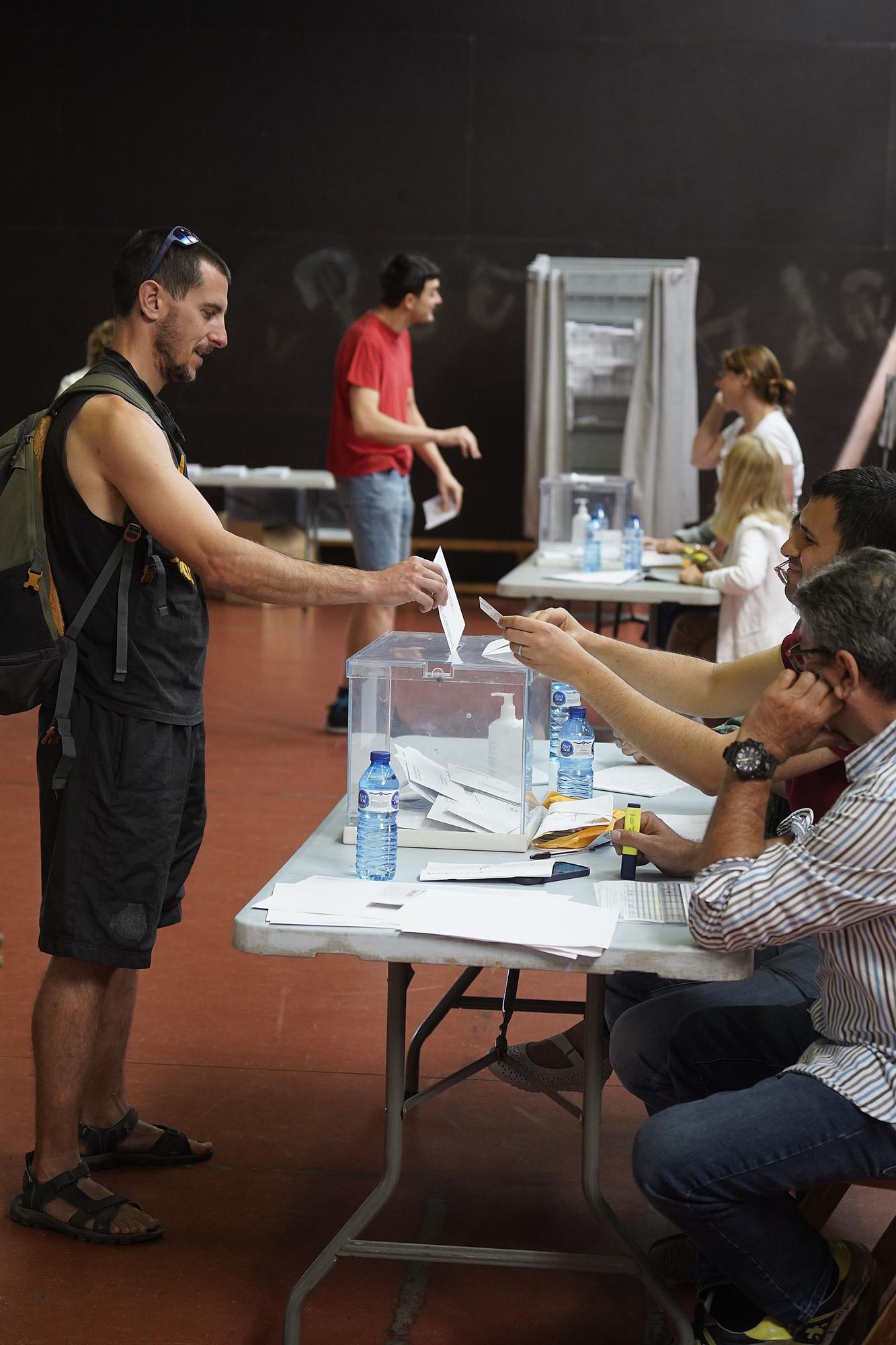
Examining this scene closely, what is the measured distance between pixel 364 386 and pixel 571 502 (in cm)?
110

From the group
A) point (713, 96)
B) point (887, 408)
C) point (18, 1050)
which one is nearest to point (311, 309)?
point (713, 96)

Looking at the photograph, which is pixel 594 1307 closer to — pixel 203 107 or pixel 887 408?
pixel 887 408

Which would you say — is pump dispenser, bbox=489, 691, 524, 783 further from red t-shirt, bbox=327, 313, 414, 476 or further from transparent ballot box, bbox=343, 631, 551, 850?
red t-shirt, bbox=327, 313, 414, 476

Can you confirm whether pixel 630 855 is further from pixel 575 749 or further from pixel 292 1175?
pixel 292 1175

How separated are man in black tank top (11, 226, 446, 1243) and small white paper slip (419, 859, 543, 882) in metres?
0.53

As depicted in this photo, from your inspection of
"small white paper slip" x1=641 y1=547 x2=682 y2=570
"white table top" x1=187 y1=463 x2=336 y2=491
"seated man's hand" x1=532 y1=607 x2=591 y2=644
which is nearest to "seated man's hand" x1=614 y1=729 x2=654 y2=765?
"seated man's hand" x1=532 y1=607 x2=591 y2=644

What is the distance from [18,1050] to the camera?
3.31 m

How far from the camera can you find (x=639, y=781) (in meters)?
2.94

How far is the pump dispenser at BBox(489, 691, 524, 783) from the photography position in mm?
2510

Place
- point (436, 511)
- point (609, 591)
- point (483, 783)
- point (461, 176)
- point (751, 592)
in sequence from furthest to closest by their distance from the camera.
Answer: point (461, 176)
point (436, 511)
point (609, 591)
point (751, 592)
point (483, 783)

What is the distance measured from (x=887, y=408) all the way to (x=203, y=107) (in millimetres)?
5247

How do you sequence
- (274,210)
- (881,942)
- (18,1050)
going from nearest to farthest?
(881,942), (18,1050), (274,210)

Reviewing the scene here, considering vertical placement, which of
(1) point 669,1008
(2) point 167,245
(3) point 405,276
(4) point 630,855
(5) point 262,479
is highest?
(3) point 405,276

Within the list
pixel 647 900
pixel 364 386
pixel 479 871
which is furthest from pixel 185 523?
pixel 364 386
